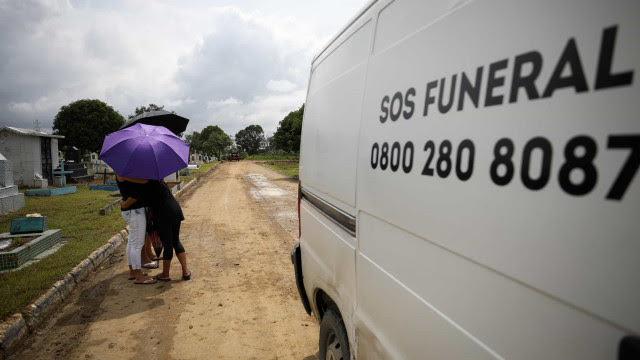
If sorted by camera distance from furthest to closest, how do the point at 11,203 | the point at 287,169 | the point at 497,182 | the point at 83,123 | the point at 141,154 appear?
the point at 83,123 → the point at 287,169 → the point at 11,203 → the point at 141,154 → the point at 497,182

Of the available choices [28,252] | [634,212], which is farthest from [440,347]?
[28,252]

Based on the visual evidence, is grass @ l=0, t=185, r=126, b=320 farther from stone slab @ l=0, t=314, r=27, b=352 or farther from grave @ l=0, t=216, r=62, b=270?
grave @ l=0, t=216, r=62, b=270

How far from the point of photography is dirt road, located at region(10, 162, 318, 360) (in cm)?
322

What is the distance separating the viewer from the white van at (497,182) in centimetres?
72

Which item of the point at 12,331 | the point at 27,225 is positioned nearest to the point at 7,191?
the point at 27,225

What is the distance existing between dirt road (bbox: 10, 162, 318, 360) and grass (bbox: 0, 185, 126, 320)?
38 cm

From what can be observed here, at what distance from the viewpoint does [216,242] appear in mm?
6695

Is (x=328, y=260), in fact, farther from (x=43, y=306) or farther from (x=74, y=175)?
(x=74, y=175)

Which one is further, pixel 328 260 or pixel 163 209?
pixel 163 209

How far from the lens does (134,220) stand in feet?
14.6

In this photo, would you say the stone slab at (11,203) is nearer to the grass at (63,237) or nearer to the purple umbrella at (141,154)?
Result: the grass at (63,237)

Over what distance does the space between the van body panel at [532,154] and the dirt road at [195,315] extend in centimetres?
259

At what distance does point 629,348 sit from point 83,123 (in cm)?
4248

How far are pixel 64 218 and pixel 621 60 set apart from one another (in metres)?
10.5
